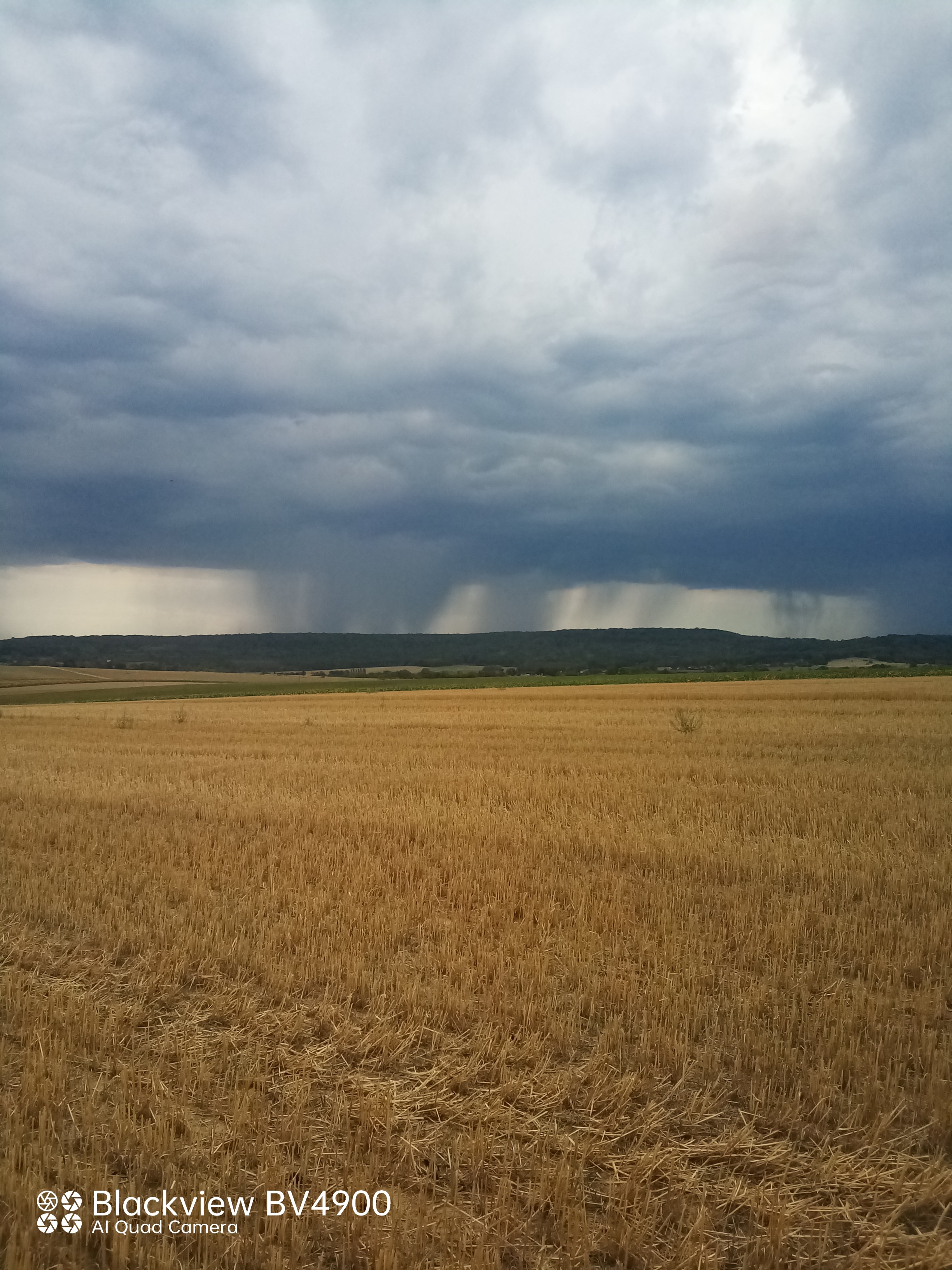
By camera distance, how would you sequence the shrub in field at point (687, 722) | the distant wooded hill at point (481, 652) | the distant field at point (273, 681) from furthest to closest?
the distant wooded hill at point (481, 652) < the distant field at point (273, 681) < the shrub in field at point (687, 722)

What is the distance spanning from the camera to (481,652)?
156000 mm

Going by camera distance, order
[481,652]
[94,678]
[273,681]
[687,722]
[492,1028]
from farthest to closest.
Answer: [481,652] < [94,678] < [273,681] < [687,722] < [492,1028]

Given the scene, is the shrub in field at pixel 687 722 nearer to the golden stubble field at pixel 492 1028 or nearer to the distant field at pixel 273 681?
the golden stubble field at pixel 492 1028

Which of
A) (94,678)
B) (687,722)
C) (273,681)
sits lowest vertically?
(273,681)

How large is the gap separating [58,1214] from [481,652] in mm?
152256

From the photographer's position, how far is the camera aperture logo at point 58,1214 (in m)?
3.70

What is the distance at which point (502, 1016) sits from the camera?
5.83 m

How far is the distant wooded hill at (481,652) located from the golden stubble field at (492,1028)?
88.4 metres

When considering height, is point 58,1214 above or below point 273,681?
above

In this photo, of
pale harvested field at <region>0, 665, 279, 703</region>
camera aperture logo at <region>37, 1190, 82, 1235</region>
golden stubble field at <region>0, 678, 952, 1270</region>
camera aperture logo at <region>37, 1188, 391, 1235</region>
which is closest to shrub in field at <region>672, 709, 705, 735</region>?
golden stubble field at <region>0, 678, 952, 1270</region>

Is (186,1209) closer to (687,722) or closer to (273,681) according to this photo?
(687,722)

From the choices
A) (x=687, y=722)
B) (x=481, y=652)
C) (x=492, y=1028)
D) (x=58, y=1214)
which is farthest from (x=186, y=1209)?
(x=481, y=652)

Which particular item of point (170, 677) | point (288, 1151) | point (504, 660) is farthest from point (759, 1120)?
point (504, 660)

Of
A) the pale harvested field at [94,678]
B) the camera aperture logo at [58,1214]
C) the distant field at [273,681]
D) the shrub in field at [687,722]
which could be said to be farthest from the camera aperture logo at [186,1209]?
the pale harvested field at [94,678]
